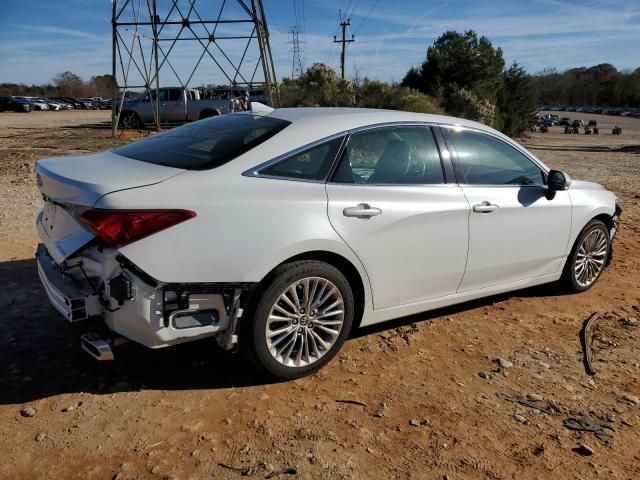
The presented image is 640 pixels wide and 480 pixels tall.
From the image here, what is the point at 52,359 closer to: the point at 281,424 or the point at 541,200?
the point at 281,424

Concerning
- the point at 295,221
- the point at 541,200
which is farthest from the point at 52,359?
the point at 541,200

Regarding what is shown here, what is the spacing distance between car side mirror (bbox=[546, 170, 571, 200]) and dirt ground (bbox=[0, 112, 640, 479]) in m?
1.03

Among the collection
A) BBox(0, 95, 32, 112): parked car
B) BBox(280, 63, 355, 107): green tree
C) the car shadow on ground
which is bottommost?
the car shadow on ground

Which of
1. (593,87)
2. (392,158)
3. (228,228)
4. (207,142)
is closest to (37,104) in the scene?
(207,142)

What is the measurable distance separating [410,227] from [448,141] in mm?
815

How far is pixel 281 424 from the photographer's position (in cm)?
306

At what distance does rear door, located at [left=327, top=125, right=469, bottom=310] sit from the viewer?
3.53 meters

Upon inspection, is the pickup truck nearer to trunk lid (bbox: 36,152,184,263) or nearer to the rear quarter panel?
trunk lid (bbox: 36,152,184,263)

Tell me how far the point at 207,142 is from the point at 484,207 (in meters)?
2.01

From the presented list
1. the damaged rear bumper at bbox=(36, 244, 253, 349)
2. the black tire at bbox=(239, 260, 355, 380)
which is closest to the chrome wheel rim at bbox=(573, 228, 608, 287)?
the black tire at bbox=(239, 260, 355, 380)

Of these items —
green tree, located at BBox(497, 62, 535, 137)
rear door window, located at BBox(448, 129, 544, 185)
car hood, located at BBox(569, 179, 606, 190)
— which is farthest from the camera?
green tree, located at BBox(497, 62, 535, 137)

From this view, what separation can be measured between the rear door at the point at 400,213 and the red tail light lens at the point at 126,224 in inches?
39.6

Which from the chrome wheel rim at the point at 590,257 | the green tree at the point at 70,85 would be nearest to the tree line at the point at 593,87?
the green tree at the point at 70,85

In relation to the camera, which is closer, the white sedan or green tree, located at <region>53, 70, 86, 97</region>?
the white sedan
